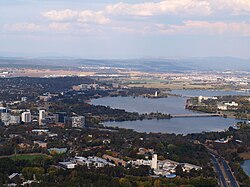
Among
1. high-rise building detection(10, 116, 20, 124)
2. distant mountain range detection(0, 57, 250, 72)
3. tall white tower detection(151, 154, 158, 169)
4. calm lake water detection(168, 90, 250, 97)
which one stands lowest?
distant mountain range detection(0, 57, 250, 72)

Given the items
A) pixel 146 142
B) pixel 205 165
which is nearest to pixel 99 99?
pixel 146 142

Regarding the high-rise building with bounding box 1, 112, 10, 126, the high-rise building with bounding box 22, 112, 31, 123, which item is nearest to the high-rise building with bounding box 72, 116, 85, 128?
the high-rise building with bounding box 22, 112, 31, 123

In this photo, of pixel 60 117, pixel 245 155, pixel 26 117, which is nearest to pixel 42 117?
pixel 26 117

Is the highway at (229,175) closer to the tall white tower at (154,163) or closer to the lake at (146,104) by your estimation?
the tall white tower at (154,163)

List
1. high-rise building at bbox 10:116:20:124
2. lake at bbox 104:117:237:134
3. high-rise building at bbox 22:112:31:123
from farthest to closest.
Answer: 1. high-rise building at bbox 22:112:31:123
2. high-rise building at bbox 10:116:20:124
3. lake at bbox 104:117:237:134

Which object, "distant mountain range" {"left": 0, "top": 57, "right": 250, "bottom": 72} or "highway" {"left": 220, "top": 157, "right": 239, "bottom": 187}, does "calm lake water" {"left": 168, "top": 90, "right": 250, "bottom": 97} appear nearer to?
"highway" {"left": 220, "top": 157, "right": 239, "bottom": 187}

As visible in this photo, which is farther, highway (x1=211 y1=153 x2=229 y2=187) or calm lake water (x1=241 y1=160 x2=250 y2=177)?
calm lake water (x1=241 y1=160 x2=250 y2=177)

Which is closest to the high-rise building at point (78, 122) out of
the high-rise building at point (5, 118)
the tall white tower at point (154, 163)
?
the high-rise building at point (5, 118)

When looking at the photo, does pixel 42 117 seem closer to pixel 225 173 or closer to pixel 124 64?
pixel 225 173

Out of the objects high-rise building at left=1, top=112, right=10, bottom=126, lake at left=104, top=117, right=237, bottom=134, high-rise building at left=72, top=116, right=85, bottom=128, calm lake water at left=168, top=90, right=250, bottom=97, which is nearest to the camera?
lake at left=104, top=117, right=237, bottom=134
